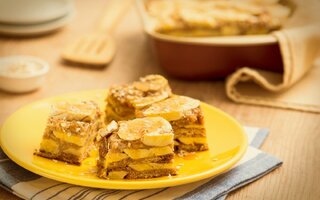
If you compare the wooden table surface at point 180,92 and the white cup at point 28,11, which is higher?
the white cup at point 28,11

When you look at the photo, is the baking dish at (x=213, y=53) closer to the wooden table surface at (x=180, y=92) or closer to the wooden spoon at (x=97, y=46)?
the wooden table surface at (x=180, y=92)

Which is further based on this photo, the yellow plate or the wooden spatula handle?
the wooden spatula handle

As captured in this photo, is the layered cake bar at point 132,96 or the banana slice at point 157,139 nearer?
the banana slice at point 157,139

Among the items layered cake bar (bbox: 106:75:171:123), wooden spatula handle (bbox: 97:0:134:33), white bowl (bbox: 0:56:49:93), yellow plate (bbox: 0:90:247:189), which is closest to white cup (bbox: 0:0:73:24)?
wooden spatula handle (bbox: 97:0:134:33)

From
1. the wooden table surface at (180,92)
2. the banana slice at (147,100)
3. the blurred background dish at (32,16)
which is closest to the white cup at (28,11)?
the blurred background dish at (32,16)

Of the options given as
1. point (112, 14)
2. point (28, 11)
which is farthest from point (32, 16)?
point (112, 14)

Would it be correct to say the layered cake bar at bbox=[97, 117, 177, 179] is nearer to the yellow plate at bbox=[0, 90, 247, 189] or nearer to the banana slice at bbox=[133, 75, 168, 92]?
the yellow plate at bbox=[0, 90, 247, 189]
